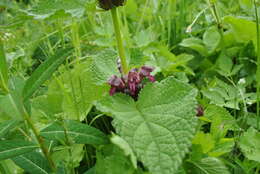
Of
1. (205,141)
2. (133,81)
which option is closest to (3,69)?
(133,81)

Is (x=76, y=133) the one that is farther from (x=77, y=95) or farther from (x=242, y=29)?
(x=242, y=29)

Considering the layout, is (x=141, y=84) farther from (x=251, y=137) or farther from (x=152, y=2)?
(x=152, y=2)

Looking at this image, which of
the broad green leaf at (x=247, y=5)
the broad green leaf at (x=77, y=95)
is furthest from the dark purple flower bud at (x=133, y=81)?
the broad green leaf at (x=247, y=5)

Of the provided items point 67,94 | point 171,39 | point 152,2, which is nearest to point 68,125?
point 67,94

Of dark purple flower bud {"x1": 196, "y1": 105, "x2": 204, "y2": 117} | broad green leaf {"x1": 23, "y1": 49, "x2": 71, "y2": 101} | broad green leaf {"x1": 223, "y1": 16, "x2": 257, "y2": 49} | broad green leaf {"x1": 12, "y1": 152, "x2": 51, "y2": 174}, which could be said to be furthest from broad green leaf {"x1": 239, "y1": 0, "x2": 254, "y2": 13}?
broad green leaf {"x1": 12, "y1": 152, "x2": 51, "y2": 174}

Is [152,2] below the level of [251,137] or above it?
above

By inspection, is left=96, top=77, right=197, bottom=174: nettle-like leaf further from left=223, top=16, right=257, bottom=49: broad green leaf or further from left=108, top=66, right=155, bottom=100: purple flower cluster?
→ left=223, top=16, right=257, bottom=49: broad green leaf

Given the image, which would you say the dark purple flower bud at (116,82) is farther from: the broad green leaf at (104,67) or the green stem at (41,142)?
the green stem at (41,142)
